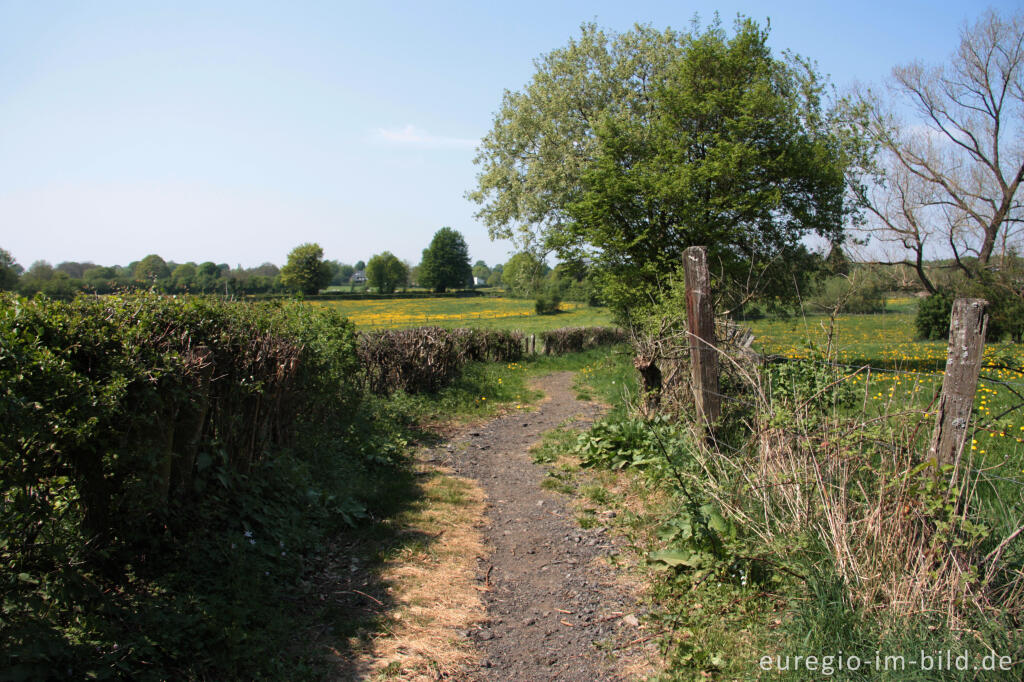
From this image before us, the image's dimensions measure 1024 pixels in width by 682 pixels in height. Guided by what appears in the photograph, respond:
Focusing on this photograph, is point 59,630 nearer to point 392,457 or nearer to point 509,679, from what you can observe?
point 509,679

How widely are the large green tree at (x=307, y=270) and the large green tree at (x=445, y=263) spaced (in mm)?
18680

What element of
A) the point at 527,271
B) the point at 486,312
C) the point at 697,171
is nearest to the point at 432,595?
the point at 697,171

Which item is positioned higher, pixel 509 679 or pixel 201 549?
pixel 201 549

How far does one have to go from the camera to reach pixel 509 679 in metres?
3.23

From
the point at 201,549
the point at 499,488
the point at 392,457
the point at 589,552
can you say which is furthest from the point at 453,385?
the point at 201,549

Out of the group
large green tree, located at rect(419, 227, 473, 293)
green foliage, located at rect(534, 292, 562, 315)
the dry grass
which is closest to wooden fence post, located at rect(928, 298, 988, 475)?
the dry grass

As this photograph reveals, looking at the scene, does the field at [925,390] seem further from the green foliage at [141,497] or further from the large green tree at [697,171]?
the large green tree at [697,171]

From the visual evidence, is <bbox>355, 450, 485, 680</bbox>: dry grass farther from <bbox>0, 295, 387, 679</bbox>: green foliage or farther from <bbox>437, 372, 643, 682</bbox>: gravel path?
<bbox>0, 295, 387, 679</bbox>: green foliage

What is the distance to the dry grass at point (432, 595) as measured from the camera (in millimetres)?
3311

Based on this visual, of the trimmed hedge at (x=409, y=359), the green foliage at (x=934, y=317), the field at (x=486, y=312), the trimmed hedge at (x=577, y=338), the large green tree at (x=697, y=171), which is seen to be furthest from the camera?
the field at (x=486, y=312)

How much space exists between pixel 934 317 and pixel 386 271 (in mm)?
70861

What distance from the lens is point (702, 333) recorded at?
5305mm

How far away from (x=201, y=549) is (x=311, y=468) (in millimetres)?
2207

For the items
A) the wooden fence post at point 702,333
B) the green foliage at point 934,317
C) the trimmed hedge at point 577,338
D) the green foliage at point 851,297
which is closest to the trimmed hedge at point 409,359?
the wooden fence post at point 702,333
